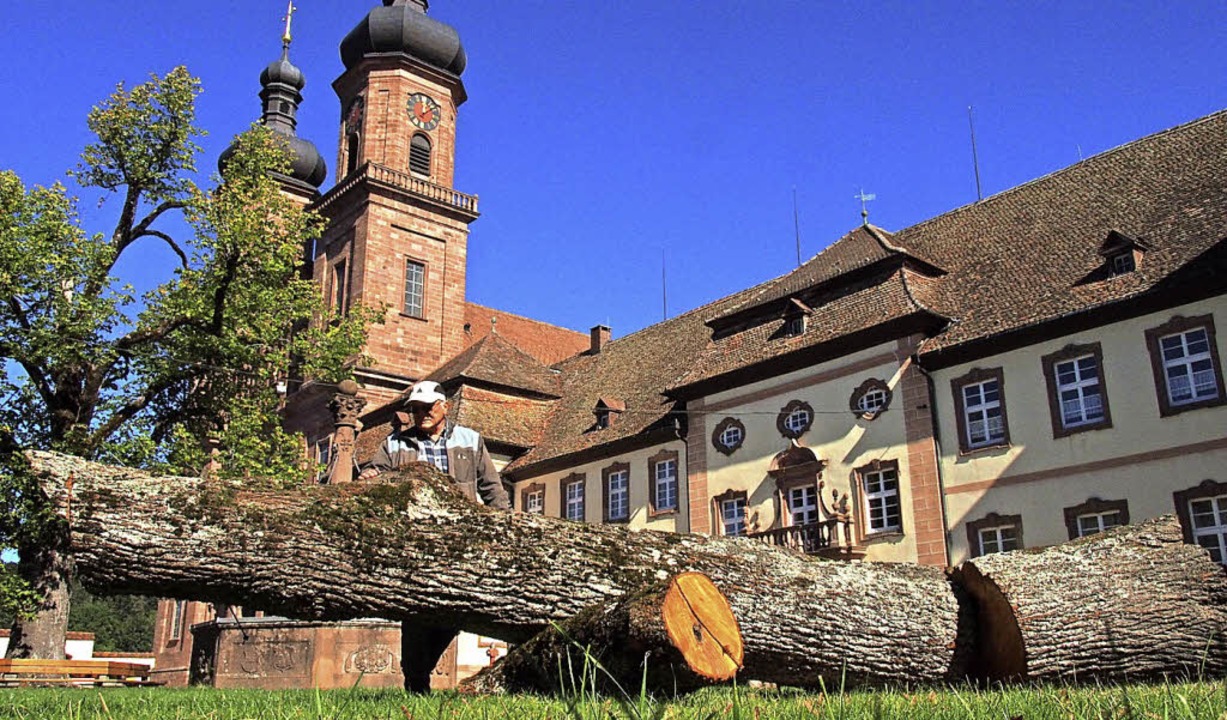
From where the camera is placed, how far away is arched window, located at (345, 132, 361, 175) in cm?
4200

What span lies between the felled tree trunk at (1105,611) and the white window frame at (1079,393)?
11.5m

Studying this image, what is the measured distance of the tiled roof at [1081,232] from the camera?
745 inches

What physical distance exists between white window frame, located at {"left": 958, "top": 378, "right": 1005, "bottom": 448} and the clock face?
27.6 metres

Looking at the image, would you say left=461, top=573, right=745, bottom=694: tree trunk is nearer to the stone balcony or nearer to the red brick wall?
the red brick wall

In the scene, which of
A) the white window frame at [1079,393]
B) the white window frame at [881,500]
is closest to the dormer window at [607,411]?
the white window frame at [881,500]

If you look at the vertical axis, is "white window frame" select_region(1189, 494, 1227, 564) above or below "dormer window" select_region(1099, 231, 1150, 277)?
below

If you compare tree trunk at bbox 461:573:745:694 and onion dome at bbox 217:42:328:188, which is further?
onion dome at bbox 217:42:328:188

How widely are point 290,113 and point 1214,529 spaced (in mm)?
46896

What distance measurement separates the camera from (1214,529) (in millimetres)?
16875

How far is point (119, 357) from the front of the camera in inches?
833

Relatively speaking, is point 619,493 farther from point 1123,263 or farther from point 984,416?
point 1123,263

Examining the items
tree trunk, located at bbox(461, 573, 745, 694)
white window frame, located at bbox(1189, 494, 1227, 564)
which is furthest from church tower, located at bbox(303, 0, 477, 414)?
tree trunk, located at bbox(461, 573, 745, 694)

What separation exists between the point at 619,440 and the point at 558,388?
778 cm

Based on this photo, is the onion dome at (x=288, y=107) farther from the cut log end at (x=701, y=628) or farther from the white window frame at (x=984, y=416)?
the cut log end at (x=701, y=628)
